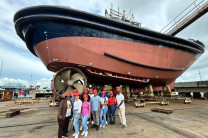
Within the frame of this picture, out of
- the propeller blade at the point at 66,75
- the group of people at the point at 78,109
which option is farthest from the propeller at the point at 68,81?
the group of people at the point at 78,109

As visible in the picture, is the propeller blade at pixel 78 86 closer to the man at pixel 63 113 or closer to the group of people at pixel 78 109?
the group of people at pixel 78 109

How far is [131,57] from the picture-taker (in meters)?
8.23

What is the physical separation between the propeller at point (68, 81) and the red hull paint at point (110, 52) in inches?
28.4

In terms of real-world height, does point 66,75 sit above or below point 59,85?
above

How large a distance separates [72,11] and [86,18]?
38.4 inches

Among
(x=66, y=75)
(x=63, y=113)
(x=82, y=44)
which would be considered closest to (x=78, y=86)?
(x=66, y=75)

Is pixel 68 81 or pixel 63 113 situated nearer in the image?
pixel 63 113

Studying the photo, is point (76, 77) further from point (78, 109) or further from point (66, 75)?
point (78, 109)

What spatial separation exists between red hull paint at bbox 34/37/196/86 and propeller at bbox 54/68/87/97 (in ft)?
2.37

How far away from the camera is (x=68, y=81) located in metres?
6.69

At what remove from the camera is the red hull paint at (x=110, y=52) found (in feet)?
21.7

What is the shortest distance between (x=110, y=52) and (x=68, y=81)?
365 centimetres

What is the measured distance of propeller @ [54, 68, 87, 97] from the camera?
6.67m

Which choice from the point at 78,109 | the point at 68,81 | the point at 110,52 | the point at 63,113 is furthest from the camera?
the point at 110,52
